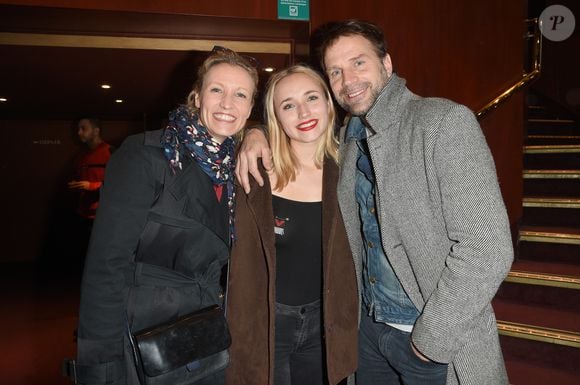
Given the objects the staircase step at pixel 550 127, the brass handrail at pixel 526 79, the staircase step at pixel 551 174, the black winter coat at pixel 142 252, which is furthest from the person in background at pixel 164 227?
the staircase step at pixel 550 127

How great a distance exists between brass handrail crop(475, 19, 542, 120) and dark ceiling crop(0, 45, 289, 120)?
5.25 feet

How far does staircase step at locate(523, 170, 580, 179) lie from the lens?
3268 millimetres

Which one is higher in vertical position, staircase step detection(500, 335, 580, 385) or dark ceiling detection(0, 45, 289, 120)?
dark ceiling detection(0, 45, 289, 120)

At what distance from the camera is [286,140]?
2010 millimetres

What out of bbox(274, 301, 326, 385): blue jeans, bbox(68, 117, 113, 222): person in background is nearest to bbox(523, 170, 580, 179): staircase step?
bbox(274, 301, 326, 385): blue jeans

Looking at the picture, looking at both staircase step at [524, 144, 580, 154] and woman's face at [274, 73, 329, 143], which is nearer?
woman's face at [274, 73, 329, 143]

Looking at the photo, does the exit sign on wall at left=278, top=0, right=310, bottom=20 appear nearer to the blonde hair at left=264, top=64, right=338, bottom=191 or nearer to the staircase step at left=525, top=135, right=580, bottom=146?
the blonde hair at left=264, top=64, right=338, bottom=191

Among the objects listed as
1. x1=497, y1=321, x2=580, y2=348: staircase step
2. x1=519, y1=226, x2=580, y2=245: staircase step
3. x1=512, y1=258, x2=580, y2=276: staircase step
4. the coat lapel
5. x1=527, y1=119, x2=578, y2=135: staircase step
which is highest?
x1=527, y1=119, x2=578, y2=135: staircase step

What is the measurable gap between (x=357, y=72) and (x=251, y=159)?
544 mm

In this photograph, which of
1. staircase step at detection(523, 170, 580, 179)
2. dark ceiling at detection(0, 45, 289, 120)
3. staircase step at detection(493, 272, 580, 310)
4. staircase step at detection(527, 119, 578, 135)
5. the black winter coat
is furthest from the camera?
staircase step at detection(527, 119, 578, 135)

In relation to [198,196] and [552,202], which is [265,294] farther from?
[552,202]

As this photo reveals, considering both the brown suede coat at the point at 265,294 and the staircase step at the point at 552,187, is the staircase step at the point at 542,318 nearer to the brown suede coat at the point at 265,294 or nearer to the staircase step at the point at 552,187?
the staircase step at the point at 552,187

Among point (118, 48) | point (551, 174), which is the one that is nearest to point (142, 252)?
point (118, 48)

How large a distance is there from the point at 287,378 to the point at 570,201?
261cm
